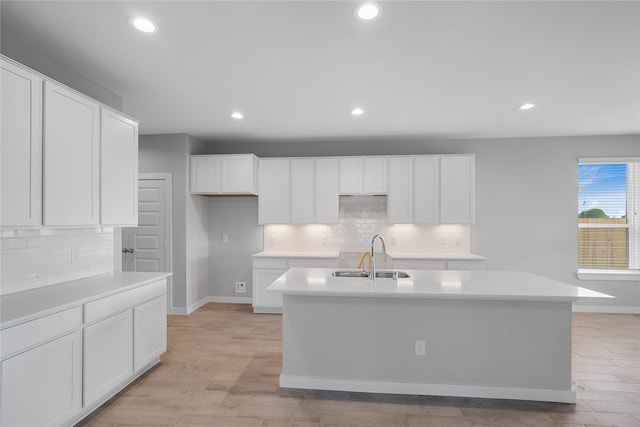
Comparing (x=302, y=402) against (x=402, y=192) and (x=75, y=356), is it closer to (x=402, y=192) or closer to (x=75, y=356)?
(x=75, y=356)

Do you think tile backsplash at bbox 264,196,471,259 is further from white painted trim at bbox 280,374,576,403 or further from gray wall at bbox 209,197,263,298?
white painted trim at bbox 280,374,576,403

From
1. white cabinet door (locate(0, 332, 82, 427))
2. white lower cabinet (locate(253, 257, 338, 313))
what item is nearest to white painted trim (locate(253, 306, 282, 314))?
white lower cabinet (locate(253, 257, 338, 313))

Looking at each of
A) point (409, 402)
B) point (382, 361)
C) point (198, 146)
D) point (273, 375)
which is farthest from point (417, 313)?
point (198, 146)

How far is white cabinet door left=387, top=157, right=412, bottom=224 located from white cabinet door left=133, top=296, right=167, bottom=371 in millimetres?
3336

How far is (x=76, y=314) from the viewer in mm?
2131

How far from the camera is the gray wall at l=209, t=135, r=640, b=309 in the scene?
497 centimetres

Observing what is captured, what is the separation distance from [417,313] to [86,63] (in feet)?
10.9

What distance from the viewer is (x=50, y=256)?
99.1 inches

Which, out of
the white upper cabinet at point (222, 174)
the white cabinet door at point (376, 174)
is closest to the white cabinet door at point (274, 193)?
the white upper cabinet at point (222, 174)

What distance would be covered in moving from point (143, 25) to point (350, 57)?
143cm

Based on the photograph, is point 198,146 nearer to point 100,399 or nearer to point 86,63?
point 86,63

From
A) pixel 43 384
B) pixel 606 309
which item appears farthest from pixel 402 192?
pixel 43 384

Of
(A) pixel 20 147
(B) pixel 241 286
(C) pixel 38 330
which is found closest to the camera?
(C) pixel 38 330

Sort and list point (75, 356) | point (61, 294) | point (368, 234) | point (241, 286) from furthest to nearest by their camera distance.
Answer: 1. point (241, 286)
2. point (368, 234)
3. point (61, 294)
4. point (75, 356)
